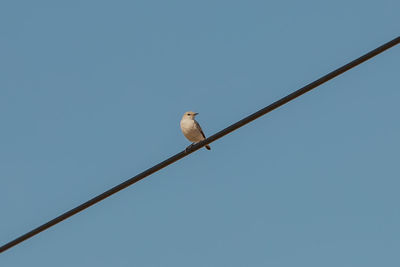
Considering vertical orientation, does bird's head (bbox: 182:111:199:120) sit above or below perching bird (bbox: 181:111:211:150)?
above

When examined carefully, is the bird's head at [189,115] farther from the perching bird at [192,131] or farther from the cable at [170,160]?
the cable at [170,160]

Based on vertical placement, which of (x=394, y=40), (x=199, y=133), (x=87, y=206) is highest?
(x=199, y=133)

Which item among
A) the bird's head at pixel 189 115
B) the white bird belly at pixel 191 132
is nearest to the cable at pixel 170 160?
the white bird belly at pixel 191 132

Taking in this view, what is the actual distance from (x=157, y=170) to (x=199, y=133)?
10.1 meters

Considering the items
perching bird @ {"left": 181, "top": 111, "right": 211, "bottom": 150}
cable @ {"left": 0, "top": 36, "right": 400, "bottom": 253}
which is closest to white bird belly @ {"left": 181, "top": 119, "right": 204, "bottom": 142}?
perching bird @ {"left": 181, "top": 111, "right": 211, "bottom": 150}

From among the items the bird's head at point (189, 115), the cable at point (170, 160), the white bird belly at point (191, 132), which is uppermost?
the bird's head at point (189, 115)

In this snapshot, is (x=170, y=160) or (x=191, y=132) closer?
(x=170, y=160)

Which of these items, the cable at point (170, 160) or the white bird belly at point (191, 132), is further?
the white bird belly at point (191, 132)

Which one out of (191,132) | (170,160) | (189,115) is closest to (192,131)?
(191,132)

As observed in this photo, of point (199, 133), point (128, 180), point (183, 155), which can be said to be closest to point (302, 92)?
point (183, 155)

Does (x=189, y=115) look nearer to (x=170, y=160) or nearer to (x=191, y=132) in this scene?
(x=191, y=132)

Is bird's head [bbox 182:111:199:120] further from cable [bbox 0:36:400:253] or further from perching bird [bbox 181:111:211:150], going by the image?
cable [bbox 0:36:400:253]

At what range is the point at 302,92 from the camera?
766cm

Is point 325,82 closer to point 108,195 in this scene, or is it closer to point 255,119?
point 255,119
